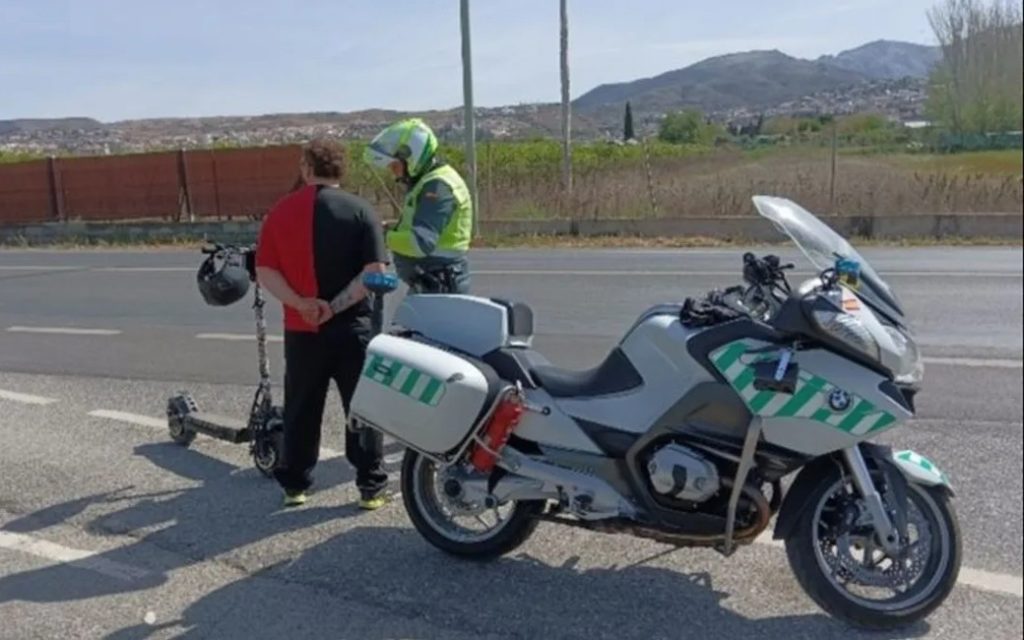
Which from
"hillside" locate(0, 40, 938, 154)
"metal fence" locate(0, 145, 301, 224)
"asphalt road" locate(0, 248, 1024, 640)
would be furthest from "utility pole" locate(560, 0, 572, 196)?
"asphalt road" locate(0, 248, 1024, 640)

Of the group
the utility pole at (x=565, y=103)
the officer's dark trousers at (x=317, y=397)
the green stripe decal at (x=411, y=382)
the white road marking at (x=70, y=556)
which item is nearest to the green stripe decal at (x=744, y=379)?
the green stripe decal at (x=411, y=382)

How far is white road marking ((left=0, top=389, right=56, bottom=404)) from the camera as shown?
706cm

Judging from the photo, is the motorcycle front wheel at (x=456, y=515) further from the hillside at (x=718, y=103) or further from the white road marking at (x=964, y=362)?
the white road marking at (x=964, y=362)

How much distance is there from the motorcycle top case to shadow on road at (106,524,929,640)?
57 cm

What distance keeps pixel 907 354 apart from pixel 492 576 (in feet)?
6.02

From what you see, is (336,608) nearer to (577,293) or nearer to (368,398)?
(368,398)

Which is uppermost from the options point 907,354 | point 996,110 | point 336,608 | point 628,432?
point 996,110

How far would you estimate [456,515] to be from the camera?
13.4 ft

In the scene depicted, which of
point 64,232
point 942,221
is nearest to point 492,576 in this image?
point 942,221

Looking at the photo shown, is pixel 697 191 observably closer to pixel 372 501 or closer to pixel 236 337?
pixel 236 337

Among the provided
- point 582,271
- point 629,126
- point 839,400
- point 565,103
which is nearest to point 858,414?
point 839,400

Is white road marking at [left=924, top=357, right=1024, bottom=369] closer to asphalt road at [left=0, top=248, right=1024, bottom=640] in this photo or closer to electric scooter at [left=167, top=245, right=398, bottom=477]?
asphalt road at [left=0, top=248, right=1024, bottom=640]

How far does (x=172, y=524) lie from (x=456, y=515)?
4.95 ft

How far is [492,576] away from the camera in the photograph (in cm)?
389
